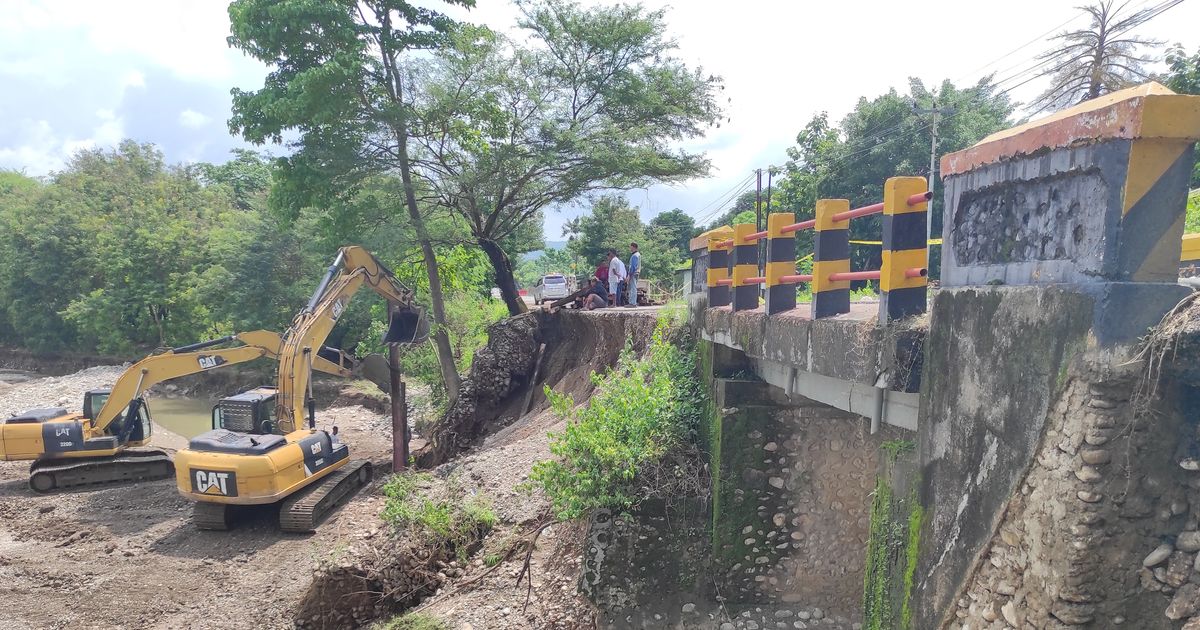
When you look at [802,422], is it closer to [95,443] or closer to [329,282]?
[329,282]

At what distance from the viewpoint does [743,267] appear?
6.18 meters

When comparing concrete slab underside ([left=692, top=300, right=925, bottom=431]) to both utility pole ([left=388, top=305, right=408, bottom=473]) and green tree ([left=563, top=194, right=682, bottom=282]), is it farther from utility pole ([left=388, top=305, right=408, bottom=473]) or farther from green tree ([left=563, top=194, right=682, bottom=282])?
green tree ([left=563, top=194, right=682, bottom=282])

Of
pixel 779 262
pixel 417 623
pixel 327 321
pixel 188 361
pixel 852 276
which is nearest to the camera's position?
pixel 852 276

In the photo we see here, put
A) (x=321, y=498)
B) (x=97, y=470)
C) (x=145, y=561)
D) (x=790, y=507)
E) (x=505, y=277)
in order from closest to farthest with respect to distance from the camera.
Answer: (x=790, y=507), (x=145, y=561), (x=321, y=498), (x=97, y=470), (x=505, y=277)

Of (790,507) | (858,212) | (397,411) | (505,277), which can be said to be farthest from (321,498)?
(858,212)

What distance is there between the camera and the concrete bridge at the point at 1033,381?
246 centimetres

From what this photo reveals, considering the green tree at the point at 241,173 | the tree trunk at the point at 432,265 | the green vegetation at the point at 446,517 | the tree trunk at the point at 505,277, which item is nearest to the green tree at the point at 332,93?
the tree trunk at the point at 432,265

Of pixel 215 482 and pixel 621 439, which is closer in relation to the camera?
pixel 621 439

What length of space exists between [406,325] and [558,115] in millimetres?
6396

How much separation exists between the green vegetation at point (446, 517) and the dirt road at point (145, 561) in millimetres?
1044

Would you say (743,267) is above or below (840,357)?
above

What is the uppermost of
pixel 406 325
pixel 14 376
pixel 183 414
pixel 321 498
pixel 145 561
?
pixel 406 325

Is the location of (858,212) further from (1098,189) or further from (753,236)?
(753,236)

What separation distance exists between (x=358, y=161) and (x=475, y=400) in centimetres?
611
